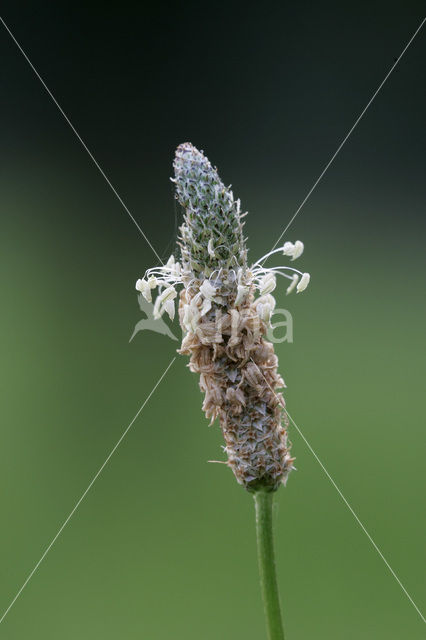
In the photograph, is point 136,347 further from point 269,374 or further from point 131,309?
point 269,374

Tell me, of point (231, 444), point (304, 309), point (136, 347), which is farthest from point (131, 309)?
point (231, 444)

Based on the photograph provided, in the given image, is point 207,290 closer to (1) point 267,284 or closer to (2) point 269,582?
(1) point 267,284

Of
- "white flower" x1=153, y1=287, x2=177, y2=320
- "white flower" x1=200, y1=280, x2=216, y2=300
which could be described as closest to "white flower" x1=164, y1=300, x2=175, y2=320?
"white flower" x1=153, y1=287, x2=177, y2=320

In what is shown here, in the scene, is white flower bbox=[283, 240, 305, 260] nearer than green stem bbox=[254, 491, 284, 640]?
No

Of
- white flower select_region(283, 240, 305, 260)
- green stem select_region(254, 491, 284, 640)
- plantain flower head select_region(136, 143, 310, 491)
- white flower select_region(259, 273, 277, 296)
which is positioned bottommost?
green stem select_region(254, 491, 284, 640)

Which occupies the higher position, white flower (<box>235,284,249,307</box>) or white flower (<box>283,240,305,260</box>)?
white flower (<box>283,240,305,260</box>)

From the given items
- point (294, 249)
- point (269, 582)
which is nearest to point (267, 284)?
point (294, 249)

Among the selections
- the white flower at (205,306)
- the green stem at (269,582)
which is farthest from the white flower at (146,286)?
the green stem at (269,582)

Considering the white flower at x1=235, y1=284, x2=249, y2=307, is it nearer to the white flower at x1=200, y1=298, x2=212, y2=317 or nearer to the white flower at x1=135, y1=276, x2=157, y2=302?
the white flower at x1=200, y1=298, x2=212, y2=317
